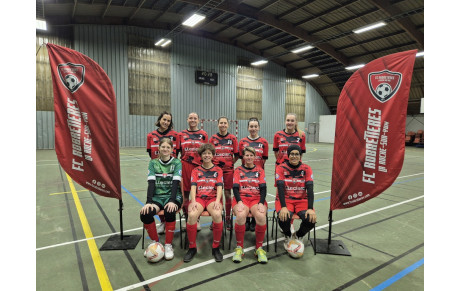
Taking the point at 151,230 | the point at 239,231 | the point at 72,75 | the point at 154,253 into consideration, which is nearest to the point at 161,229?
the point at 151,230

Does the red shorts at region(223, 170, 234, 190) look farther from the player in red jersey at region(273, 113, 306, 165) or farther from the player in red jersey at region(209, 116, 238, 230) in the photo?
the player in red jersey at region(273, 113, 306, 165)

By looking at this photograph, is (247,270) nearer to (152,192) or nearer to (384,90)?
(152,192)

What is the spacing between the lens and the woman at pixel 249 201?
332 centimetres

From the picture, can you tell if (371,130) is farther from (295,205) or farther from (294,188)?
(295,205)

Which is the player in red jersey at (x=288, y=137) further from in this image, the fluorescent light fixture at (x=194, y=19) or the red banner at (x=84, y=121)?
the fluorescent light fixture at (x=194, y=19)

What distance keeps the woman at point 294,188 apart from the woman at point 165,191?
4.85ft

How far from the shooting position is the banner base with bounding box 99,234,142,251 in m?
3.56

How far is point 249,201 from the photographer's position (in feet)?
11.9

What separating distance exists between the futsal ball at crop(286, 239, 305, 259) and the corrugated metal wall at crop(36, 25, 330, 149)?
648 inches

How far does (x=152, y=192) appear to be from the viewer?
137 inches

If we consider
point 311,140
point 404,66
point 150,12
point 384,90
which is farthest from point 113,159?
point 311,140

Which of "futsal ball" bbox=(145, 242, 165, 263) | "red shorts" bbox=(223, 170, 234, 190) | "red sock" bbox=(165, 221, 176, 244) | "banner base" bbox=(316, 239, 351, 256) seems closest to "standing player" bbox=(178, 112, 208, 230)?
"red shorts" bbox=(223, 170, 234, 190)

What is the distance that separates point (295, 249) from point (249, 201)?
90 cm

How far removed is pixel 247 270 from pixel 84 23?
61.7ft
